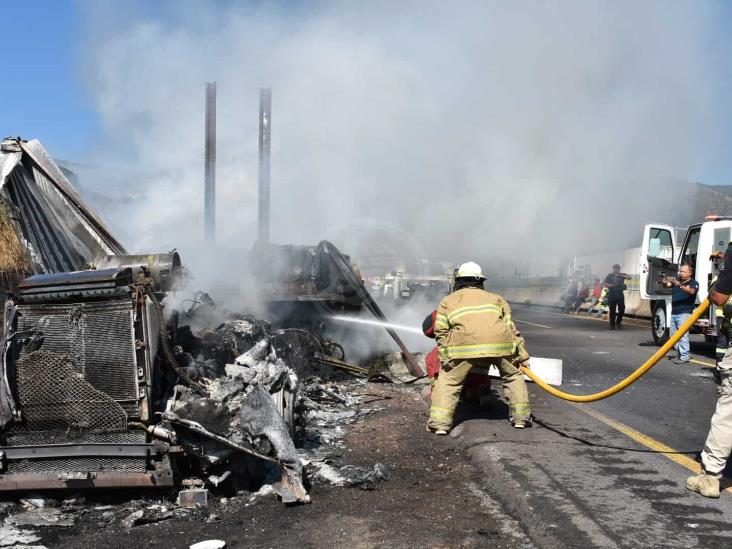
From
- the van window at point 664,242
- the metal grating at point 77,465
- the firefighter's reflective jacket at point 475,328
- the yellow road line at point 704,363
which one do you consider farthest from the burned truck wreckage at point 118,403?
the van window at point 664,242

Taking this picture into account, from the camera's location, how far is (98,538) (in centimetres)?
359

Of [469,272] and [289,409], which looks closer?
[289,409]

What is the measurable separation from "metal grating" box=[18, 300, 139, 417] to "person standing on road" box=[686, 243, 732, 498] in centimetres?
335

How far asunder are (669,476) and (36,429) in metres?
3.95

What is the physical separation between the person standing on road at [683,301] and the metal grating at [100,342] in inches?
339

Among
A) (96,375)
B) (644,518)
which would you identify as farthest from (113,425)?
(644,518)

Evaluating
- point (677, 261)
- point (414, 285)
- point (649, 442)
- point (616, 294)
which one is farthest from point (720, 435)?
point (414, 285)

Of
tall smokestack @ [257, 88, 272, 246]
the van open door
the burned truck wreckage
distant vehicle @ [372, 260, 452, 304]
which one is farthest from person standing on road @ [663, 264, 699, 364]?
tall smokestack @ [257, 88, 272, 246]

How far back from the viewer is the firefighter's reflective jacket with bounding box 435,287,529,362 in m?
5.38

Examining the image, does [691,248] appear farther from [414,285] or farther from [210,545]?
[210,545]

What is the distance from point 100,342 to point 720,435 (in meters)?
3.72

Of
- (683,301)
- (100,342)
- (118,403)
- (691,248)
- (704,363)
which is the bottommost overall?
(704,363)

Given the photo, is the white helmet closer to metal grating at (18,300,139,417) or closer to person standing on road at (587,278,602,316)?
metal grating at (18,300,139,417)

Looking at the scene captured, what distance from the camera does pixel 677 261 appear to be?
43.5 ft
